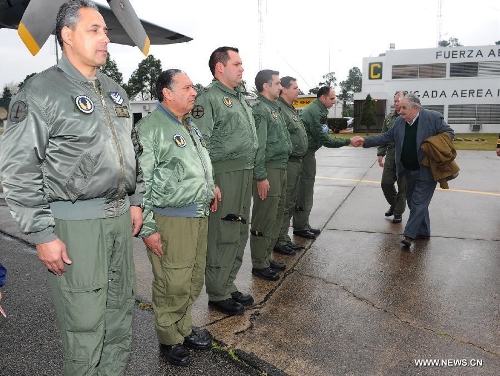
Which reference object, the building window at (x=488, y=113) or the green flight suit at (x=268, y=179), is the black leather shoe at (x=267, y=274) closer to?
the green flight suit at (x=268, y=179)

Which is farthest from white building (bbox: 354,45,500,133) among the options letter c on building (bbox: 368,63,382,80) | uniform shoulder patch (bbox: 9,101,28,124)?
uniform shoulder patch (bbox: 9,101,28,124)

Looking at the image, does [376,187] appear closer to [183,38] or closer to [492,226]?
[492,226]

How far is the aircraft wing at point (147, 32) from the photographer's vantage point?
8.16 m

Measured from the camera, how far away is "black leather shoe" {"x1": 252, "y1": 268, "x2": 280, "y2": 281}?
4215 mm

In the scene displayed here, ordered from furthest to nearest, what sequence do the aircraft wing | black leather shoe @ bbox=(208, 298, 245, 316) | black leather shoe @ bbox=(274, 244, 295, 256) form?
the aircraft wing, black leather shoe @ bbox=(274, 244, 295, 256), black leather shoe @ bbox=(208, 298, 245, 316)

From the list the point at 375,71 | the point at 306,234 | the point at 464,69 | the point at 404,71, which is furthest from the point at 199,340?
the point at 375,71

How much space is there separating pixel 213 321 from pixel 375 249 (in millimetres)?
2616

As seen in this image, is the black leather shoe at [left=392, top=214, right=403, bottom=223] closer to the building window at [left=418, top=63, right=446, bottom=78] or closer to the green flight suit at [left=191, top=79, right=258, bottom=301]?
the green flight suit at [left=191, top=79, right=258, bottom=301]

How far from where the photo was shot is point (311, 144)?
220 inches

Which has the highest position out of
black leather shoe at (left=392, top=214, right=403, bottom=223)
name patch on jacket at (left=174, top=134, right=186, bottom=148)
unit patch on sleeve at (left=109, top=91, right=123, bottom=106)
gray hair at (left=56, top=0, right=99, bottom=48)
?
gray hair at (left=56, top=0, right=99, bottom=48)

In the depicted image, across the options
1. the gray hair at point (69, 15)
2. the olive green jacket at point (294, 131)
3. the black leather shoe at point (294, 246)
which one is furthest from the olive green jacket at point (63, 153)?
the black leather shoe at point (294, 246)

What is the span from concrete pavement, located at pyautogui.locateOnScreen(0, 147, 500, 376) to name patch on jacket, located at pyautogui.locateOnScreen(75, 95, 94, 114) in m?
1.67

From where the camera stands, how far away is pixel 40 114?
189 cm

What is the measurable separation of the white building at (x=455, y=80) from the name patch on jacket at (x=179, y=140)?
33.8m
